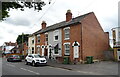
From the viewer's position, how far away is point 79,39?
78.7ft

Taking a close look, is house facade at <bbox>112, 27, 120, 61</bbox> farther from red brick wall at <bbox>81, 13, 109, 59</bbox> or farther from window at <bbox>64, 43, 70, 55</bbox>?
window at <bbox>64, 43, 70, 55</bbox>

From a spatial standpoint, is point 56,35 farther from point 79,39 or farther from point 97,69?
point 97,69

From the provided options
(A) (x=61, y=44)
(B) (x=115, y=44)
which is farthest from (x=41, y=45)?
(B) (x=115, y=44)

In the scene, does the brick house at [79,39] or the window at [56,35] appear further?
the window at [56,35]

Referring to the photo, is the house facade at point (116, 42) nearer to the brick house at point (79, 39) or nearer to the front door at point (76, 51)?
the brick house at point (79, 39)

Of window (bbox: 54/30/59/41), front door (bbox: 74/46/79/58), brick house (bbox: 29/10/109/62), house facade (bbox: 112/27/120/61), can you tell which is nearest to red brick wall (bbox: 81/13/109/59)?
brick house (bbox: 29/10/109/62)

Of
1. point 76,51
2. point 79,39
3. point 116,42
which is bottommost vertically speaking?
point 76,51

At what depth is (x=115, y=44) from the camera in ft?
81.8

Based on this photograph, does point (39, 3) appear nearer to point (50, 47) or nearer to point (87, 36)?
point (87, 36)

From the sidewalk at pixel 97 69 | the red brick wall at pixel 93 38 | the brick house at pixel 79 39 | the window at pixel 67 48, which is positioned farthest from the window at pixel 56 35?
the sidewalk at pixel 97 69

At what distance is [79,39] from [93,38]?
2.81m

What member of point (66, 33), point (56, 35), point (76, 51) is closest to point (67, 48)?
point (76, 51)

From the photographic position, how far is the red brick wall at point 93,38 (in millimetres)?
24125

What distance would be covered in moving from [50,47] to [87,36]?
877 centimetres
